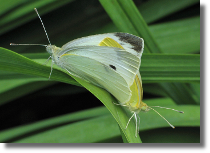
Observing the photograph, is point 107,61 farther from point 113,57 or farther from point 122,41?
point 122,41

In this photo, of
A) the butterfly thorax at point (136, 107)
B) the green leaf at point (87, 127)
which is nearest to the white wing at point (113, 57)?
the butterfly thorax at point (136, 107)

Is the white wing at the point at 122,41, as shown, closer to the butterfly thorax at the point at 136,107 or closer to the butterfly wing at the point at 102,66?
the butterfly wing at the point at 102,66

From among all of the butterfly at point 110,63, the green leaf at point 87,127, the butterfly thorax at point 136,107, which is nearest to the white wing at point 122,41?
the butterfly at point 110,63

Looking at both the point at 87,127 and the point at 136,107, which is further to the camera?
the point at 87,127

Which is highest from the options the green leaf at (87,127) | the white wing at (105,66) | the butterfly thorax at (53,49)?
the butterfly thorax at (53,49)

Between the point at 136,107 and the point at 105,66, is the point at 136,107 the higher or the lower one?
the lower one

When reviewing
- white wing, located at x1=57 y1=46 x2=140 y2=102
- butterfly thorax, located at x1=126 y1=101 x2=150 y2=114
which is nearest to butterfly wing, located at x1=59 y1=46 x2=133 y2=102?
white wing, located at x1=57 y1=46 x2=140 y2=102

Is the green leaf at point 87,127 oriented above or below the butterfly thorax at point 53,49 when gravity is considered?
below

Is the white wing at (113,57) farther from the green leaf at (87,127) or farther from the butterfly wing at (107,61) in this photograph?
the green leaf at (87,127)

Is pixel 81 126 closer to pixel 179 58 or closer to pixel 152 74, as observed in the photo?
pixel 152 74

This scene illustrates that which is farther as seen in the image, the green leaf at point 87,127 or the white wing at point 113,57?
the green leaf at point 87,127

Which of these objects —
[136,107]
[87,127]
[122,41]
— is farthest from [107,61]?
[87,127]

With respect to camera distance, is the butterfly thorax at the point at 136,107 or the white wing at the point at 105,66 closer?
the white wing at the point at 105,66
